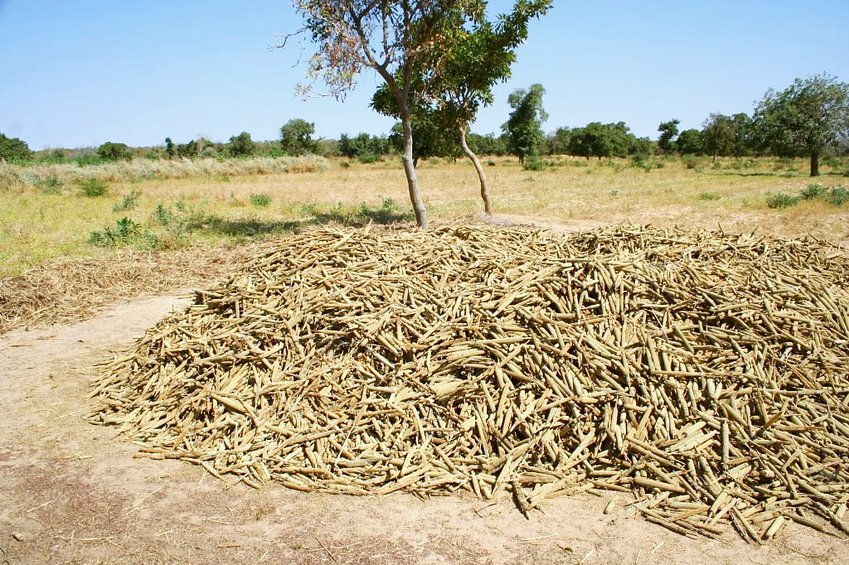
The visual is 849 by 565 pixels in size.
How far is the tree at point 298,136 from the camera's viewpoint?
50594mm

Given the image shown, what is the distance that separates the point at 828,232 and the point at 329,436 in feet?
38.8

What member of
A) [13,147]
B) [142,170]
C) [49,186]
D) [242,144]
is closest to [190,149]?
[242,144]

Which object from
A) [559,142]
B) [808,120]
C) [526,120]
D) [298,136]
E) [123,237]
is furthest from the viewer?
[559,142]

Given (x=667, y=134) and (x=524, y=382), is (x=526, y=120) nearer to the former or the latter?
(x=667, y=134)

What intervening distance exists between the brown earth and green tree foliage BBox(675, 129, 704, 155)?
192 feet

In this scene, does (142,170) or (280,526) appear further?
(142,170)

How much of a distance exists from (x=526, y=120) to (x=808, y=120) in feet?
72.1

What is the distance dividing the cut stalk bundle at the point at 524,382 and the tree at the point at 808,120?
27473 millimetres

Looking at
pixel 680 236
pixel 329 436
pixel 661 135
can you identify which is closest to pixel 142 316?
pixel 329 436

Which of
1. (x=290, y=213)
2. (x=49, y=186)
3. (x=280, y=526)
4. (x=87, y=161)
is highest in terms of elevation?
(x=87, y=161)

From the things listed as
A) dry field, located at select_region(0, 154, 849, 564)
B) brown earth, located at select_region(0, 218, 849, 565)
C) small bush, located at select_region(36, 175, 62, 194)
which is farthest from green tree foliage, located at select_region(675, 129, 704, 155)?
brown earth, located at select_region(0, 218, 849, 565)

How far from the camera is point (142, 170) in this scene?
28891 millimetres

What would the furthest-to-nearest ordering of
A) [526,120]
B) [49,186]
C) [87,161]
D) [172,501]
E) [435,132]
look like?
[526,120] → [87,161] → [49,186] → [435,132] → [172,501]

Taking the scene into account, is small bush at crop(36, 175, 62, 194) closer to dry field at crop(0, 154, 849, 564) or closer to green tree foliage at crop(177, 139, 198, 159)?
dry field at crop(0, 154, 849, 564)
